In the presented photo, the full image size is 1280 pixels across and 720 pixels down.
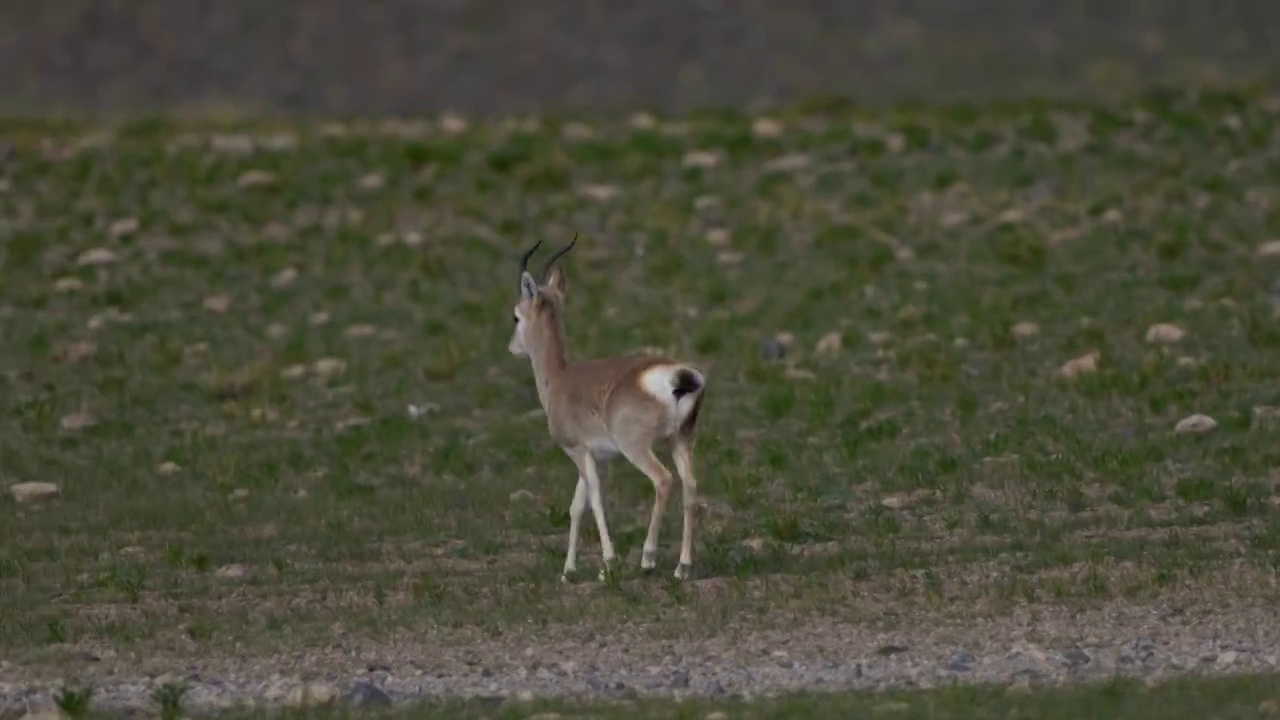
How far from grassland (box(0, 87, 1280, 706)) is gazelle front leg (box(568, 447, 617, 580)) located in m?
0.18

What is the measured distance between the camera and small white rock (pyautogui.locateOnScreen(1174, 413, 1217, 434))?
17.2 metres

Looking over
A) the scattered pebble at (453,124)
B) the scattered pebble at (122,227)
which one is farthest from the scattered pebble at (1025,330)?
the scattered pebble at (453,124)

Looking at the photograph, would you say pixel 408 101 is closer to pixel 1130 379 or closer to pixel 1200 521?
pixel 1130 379

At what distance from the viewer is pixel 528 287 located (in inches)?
593

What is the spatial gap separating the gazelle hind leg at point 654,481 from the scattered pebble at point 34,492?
5460 mm

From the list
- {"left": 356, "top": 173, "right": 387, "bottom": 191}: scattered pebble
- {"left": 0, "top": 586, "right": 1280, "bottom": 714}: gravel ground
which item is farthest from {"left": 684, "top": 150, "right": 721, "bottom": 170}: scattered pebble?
{"left": 0, "top": 586, "right": 1280, "bottom": 714}: gravel ground

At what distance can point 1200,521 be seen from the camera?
14.7 m

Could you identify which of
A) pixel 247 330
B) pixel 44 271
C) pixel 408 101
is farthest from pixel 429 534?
pixel 408 101

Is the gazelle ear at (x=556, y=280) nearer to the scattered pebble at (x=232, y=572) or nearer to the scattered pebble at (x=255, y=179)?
the scattered pebble at (x=232, y=572)

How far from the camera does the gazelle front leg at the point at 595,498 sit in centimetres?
1387

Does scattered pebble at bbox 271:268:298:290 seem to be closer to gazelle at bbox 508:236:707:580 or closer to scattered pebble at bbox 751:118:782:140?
scattered pebble at bbox 751:118:782:140

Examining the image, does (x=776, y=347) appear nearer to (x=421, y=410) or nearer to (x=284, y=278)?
(x=421, y=410)

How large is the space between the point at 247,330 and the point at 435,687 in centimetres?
1270

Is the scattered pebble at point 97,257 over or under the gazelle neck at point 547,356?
over
